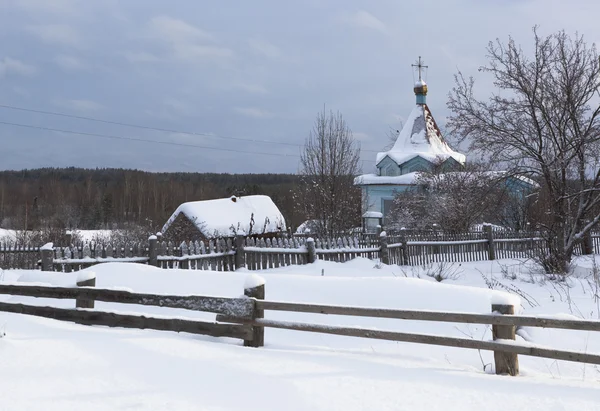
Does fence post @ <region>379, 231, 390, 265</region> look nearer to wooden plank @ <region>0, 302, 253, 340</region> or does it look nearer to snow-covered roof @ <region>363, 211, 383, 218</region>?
wooden plank @ <region>0, 302, 253, 340</region>

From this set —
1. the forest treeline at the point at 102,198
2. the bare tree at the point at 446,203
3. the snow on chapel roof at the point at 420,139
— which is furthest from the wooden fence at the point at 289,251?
the forest treeline at the point at 102,198

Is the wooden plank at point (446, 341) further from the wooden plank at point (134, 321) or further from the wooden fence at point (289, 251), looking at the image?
the wooden fence at point (289, 251)

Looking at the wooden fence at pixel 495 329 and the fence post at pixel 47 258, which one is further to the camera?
the fence post at pixel 47 258

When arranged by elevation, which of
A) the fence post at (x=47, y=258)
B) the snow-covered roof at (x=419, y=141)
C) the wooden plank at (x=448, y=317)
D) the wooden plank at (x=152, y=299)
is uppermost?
the snow-covered roof at (x=419, y=141)

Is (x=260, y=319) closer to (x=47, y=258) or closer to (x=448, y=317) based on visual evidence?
(x=448, y=317)

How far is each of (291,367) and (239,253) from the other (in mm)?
8847

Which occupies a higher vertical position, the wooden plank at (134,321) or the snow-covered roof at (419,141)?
the snow-covered roof at (419,141)

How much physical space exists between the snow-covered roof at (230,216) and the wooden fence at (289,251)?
8946 millimetres

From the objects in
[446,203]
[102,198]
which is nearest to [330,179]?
[446,203]

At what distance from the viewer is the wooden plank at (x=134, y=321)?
6562mm

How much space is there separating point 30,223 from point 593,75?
1755 inches

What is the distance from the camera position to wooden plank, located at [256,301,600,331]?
520 cm

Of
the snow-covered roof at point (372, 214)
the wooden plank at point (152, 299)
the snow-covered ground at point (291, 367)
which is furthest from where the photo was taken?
the snow-covered roof at point (372, 214)

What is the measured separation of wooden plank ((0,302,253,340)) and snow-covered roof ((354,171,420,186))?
79.8 ft
